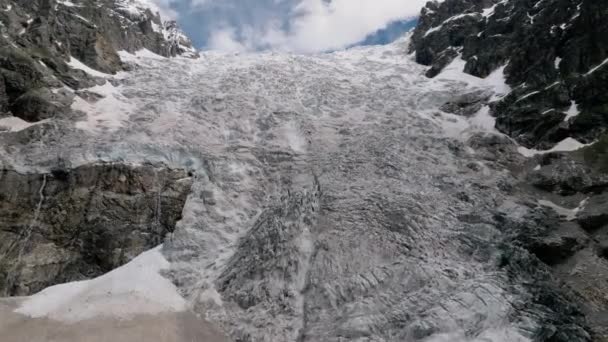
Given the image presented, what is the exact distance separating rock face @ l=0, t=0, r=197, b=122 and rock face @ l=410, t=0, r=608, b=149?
101 ft

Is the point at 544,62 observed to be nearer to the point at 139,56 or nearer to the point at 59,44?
the point at 139,56

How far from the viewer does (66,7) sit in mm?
42906

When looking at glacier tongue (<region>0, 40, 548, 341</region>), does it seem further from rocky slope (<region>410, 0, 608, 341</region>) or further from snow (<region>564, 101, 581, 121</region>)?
snow (<region>564, 101, 581, 121</region>)

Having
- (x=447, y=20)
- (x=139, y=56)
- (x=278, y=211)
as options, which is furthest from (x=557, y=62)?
(x=139, y=56)

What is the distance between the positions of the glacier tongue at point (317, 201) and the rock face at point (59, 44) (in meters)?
2.43

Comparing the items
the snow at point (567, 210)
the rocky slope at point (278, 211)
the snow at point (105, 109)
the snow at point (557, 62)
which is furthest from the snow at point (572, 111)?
the snow at point (105, 109)

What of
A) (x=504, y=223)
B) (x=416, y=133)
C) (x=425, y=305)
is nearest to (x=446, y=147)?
(x=416, y=133)

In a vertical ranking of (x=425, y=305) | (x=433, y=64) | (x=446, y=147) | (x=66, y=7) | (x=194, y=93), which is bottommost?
(x=425, y=305)

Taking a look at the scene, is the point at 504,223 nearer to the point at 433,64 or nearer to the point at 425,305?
the point at 425,305

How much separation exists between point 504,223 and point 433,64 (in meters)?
30.7

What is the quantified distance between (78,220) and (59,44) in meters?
20.0

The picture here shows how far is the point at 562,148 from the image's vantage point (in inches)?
1212

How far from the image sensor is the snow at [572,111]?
31.9 metres

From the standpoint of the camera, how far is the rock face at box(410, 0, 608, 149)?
3184 cm
